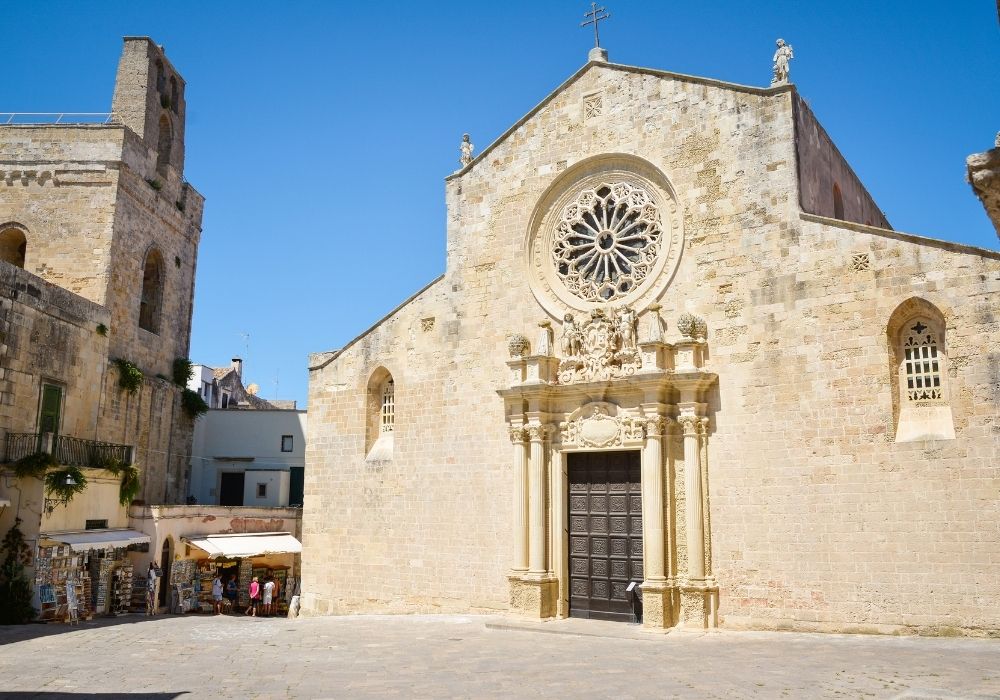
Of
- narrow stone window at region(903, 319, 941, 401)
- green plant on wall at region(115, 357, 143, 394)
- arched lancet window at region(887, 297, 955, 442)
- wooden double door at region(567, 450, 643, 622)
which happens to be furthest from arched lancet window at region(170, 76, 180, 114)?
narrow stone window at region(903, 319, 941, 401)

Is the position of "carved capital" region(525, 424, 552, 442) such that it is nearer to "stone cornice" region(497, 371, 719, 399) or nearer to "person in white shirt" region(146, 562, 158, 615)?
"stone cornice" region(497, 371, 719, 399)

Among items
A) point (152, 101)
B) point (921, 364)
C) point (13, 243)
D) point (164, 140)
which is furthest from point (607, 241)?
point (13, 243)

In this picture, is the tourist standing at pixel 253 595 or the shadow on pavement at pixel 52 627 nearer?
the shadow on pavement at pixel 52 627

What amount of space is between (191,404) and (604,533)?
15914 millimetres

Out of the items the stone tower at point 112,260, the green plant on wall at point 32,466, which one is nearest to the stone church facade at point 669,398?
the green plant on wall at point 32,466

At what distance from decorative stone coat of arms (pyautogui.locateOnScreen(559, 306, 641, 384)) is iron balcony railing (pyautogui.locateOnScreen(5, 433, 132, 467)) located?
36.5 feet

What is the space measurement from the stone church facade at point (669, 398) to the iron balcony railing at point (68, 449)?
554cm

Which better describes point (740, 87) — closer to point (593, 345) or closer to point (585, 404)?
point (593, 345)

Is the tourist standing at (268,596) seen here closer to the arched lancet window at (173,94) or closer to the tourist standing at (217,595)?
the tourist standing at (217,595)

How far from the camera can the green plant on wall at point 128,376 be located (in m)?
22.4

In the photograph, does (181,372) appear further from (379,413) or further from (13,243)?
(379,413)

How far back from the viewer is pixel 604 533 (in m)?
15.1

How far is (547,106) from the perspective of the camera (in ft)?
56.2

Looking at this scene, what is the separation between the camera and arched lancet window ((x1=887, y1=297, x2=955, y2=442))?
1235cm
